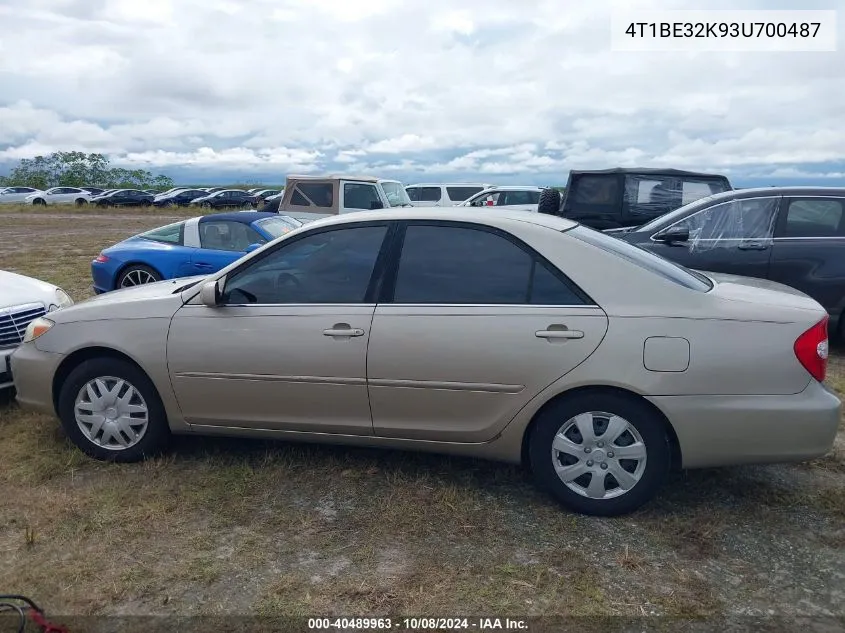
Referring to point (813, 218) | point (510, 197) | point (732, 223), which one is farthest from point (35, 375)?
point (510, 197)

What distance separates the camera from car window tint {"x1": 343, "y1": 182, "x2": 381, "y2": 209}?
1441 centimetres

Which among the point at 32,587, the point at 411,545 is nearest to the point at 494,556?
the point at 411,545

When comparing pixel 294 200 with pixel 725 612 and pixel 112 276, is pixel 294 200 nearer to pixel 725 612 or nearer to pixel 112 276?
pixel 112 276

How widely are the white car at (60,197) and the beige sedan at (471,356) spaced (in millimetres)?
45529

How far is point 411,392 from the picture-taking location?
145 inches

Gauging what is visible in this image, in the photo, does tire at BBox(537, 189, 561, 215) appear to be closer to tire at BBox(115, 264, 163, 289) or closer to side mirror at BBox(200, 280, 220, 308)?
tire at BBox(115, 264, 163, 289)

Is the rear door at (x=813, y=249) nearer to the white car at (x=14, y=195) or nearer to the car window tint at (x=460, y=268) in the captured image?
the car window tint at (x=460, y=268)

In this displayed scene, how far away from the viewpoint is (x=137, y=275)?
8.93 m

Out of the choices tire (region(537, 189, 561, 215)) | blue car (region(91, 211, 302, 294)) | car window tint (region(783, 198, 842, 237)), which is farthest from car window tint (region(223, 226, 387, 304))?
tire (region(537, 189, 561, 215))

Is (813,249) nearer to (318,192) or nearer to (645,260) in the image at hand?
(645,260)

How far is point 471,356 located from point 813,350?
1.58m

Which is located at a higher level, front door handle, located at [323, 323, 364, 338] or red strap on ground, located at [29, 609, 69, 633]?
front door handle, located at [323, 323, 364, 338]

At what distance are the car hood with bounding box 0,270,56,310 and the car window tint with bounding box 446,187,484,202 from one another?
18192mm

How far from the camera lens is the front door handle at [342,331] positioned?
3.73 meters
